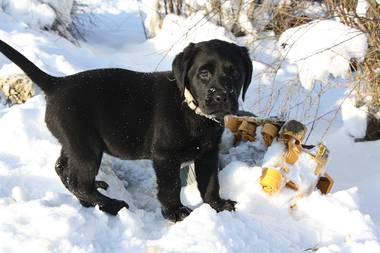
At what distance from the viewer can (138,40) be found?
10.8 metres

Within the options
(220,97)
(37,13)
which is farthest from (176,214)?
(37,13)

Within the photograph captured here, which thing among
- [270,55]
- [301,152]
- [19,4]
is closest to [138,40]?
[19,4]

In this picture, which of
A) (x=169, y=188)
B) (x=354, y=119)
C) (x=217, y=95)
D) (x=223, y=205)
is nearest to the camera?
(x=217, y=95)

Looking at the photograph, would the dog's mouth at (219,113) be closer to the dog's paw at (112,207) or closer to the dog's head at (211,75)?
the dog's head at (211,75)

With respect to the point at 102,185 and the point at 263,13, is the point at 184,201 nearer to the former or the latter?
the point at 102,185

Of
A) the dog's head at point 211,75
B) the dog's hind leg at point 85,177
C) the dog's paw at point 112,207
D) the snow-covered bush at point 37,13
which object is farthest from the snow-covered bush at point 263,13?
the snow-covered bush at point 37,13

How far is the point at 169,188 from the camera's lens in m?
3.27

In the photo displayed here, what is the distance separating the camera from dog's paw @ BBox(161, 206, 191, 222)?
3.24 meters

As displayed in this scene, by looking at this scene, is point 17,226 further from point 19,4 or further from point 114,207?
point 19,4

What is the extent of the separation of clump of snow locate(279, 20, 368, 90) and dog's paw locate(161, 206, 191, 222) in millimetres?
1520

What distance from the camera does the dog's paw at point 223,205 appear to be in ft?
11.1

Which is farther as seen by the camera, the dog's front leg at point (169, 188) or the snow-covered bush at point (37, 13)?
the snow-covered bush at point (37, 13)

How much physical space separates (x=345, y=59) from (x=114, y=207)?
2.12 m

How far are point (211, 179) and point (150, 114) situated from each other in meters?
0.57
